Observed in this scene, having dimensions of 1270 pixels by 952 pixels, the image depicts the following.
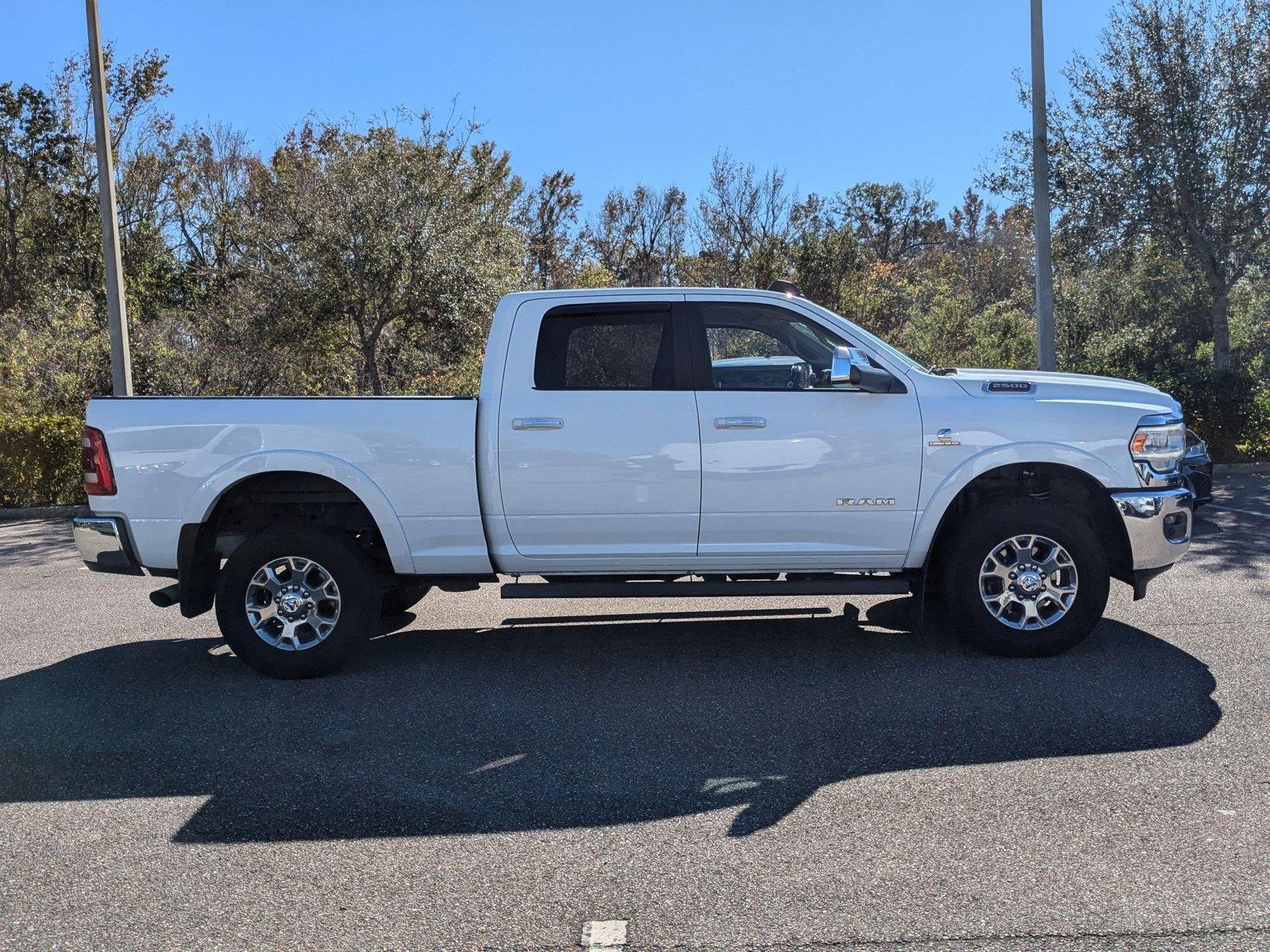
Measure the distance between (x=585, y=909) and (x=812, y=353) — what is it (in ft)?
12.1

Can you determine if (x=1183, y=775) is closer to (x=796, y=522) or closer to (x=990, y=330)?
(x=796, y=522)

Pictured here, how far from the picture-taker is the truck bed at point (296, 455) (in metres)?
6.16

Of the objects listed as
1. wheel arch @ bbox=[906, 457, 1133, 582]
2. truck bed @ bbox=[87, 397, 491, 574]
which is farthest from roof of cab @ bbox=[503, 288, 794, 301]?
wheel arch @ bbox=[906, 457, 1133, 582]

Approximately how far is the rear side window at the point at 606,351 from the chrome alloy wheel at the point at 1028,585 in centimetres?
204

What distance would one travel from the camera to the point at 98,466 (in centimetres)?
621

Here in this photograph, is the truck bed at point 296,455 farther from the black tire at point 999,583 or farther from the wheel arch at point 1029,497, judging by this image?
the black tire at point 999,583

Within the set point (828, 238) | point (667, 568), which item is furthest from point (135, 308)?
point (667, 568)

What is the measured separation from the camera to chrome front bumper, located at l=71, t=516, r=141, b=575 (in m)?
6.21

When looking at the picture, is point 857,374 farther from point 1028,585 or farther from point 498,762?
point 498,762

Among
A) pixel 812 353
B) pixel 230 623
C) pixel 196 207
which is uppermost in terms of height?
pixel 196 207

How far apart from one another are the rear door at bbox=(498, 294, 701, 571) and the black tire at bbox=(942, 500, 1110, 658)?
1467mm

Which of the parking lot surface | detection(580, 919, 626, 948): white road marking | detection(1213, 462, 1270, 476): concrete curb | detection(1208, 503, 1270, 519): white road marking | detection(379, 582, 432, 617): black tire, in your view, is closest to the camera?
detection(580, 919, 626, 948): white road marking

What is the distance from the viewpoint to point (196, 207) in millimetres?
30422

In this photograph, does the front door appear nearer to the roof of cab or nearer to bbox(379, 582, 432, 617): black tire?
the roof of cab
